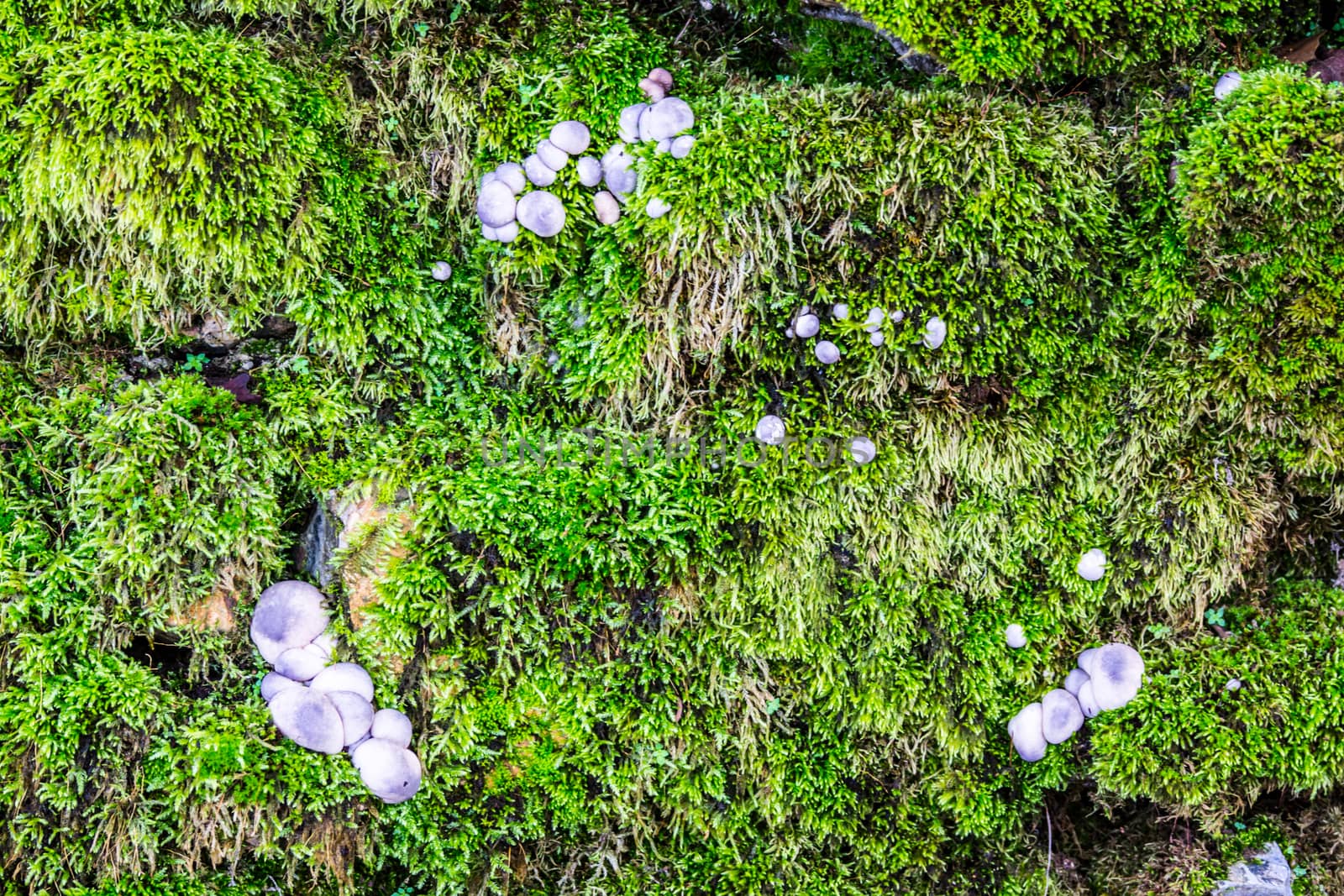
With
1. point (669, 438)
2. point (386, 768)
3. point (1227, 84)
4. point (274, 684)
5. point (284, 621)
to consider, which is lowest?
point (386, 768)

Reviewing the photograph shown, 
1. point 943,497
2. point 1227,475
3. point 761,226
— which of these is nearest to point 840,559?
point 943,497

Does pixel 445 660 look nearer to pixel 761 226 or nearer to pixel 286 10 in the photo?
pixel 761 226

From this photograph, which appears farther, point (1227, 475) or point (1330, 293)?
point (1227, 475)

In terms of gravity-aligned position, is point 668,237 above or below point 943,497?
above

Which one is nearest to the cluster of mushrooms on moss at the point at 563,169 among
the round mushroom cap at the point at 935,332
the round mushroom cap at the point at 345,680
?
the round mushroom cap at the point at 935,332

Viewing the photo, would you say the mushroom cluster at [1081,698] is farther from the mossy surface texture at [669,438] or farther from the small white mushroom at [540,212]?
the small white mushroom at [540,212]

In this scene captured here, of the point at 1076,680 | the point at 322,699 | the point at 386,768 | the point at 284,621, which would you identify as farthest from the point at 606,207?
the point at 1076,680

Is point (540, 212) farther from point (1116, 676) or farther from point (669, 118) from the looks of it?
point (1116, 676)
